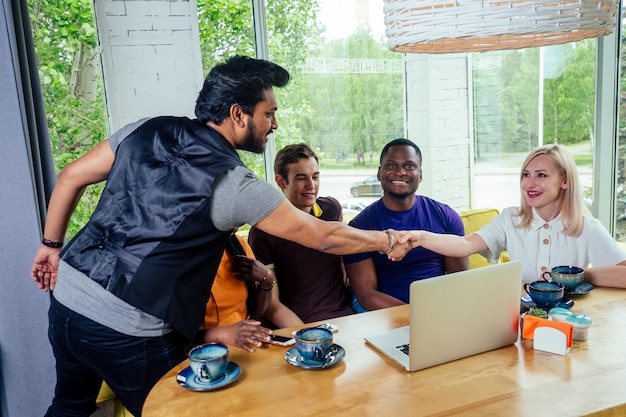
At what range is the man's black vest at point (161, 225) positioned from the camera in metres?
1.43

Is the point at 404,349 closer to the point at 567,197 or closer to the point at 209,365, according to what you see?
the point at 209,365

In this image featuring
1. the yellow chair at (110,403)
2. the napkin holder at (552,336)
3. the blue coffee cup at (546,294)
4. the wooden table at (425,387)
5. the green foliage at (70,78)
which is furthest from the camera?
the green foliage at (70,78)

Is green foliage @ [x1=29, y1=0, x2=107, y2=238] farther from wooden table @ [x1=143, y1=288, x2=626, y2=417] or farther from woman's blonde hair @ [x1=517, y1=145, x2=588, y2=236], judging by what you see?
woman's blonde hair @ [x1=517, y1=145, x2=588, y2=236]

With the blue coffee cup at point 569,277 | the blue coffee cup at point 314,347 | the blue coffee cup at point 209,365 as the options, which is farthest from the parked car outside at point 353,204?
the blue coffee cup at point 209,365

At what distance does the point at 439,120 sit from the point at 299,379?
9.67 ft

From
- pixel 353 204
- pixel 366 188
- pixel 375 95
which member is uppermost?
pixel 375 95

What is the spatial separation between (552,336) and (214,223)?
3.00 feet

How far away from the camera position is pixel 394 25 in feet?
4.59

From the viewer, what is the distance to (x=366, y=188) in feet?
13.2

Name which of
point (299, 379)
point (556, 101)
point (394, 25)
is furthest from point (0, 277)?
point (556, 101)

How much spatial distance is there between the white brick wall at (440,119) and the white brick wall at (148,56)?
63.1 inches

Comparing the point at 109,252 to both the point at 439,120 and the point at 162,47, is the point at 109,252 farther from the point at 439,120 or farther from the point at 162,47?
the point at 439,120

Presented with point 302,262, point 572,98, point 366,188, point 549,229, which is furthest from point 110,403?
point 572,98

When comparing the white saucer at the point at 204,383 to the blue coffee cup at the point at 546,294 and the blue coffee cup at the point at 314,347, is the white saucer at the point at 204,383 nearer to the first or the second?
the blue coffee cup at the point at 314,347
